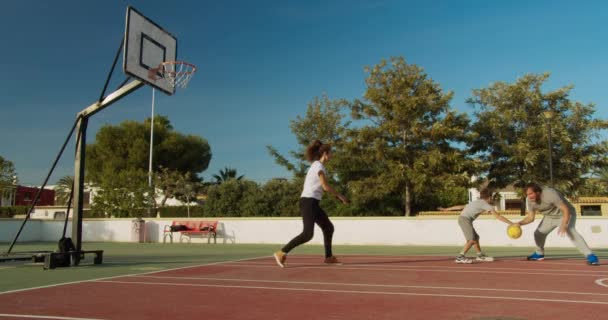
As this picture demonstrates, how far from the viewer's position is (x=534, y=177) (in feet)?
88.1

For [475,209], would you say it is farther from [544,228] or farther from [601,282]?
[601,282]

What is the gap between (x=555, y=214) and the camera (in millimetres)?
8758

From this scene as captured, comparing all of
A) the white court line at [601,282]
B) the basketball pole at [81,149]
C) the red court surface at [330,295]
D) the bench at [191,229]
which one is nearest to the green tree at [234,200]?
the bench at [191,229]

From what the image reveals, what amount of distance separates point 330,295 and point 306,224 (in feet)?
8.54

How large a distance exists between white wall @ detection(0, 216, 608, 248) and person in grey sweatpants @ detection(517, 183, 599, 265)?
27.2 feet

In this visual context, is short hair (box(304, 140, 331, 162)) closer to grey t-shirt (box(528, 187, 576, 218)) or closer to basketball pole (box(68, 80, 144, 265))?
basketball pole (box(68, 80, 144, 265))

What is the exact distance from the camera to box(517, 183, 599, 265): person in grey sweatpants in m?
8.20

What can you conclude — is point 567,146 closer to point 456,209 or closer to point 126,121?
point 456,209

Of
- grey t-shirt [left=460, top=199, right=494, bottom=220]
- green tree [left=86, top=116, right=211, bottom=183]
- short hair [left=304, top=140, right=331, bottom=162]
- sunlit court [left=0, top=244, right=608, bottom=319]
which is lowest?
sunlit court [left=0, top=244, right=608, bottom=319]

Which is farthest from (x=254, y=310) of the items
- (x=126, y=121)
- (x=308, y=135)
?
(x=126, y=121)

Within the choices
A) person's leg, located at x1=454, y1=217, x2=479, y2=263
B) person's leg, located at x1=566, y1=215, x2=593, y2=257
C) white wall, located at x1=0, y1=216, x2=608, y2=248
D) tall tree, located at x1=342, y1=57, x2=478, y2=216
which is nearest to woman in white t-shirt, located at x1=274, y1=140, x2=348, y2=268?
person's leg, located at x1=454, y1=217, x2=479, y2=263

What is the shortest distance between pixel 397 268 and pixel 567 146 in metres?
23.1

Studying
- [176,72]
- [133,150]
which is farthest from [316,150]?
[133,150]

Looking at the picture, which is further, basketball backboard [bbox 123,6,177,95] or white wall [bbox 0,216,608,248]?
white wall [bbox 0,216,608,248]
